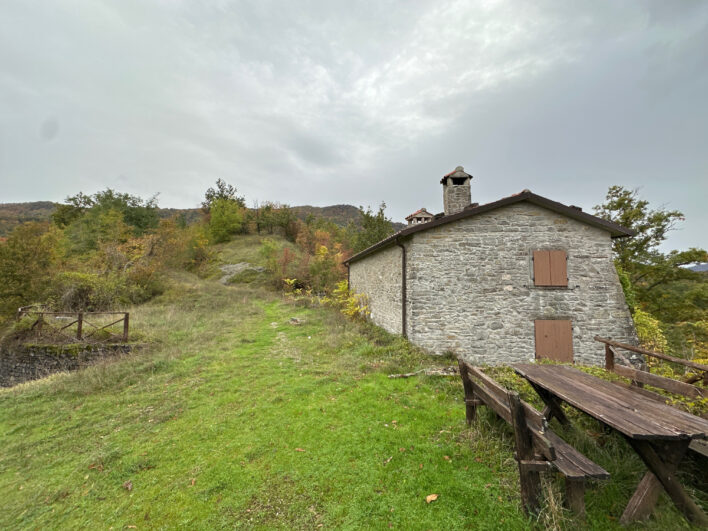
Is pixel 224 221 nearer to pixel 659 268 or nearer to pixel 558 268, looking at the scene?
pixel 558 268

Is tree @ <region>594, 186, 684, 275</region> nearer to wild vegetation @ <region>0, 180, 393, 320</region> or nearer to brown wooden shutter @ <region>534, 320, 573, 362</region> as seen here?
brown wooden shutter @ <region>534, 320, 573, 362</region>

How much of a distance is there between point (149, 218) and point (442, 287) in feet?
97.6

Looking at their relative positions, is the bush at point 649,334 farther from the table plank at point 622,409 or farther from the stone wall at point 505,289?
the table plank at point 622,409

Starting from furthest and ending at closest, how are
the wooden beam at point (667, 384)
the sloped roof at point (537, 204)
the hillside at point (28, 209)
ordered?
the hillside at point (28, 209) < the sloped roof at point (537, 204) < the wooden beam at point (667, 384)

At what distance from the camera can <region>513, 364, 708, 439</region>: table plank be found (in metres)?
2.10

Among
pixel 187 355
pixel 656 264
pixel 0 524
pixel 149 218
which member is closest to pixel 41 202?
pixel 149 218

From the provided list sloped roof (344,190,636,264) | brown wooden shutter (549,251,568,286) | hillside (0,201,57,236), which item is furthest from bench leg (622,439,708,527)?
hillside (0,201,57,236)

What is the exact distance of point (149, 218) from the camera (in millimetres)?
27344

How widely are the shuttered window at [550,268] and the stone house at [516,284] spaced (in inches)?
1.0

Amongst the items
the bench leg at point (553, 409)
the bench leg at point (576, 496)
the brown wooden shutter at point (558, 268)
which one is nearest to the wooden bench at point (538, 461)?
the bench leg at point (576, 496)

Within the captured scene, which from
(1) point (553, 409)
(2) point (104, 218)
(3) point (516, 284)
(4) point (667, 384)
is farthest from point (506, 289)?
(2) point (104, 218)

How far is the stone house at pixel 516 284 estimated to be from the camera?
8031 mm

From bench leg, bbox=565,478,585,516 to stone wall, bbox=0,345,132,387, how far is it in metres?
11.5

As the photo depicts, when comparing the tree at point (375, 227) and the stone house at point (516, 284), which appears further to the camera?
the tree at point (375, 227)
